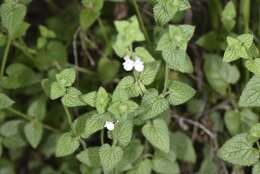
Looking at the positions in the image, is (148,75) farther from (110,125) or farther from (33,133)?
A: (33,133)


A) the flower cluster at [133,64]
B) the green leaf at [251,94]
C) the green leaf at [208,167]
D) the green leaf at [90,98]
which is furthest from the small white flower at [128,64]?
the green leaf at [208,167]

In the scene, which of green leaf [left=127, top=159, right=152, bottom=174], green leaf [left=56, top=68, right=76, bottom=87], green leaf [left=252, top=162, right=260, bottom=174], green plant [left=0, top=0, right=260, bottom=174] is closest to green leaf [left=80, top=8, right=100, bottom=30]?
green plant [left=0, top=0, right=260, bottom=174]

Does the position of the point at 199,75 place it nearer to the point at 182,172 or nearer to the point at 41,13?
the point at 182,172

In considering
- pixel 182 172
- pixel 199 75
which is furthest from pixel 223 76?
pixel 182 172

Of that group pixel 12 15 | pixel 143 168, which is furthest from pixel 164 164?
pixel 12 15

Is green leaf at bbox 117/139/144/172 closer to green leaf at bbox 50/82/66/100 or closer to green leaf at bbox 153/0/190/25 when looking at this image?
green leaf at bbox 50/82/66/100
